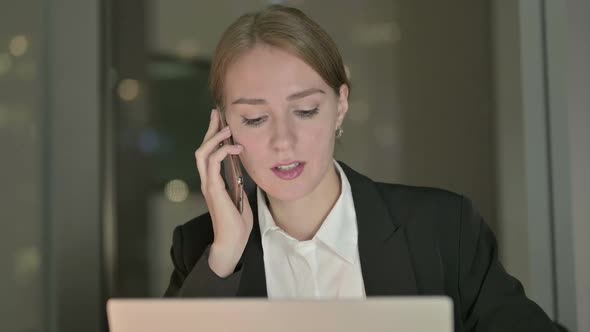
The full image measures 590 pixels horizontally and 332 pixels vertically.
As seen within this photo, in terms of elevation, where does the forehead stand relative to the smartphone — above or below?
above

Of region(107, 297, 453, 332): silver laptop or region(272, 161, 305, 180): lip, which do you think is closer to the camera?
region(107, 297, 453, 332): silver laptop

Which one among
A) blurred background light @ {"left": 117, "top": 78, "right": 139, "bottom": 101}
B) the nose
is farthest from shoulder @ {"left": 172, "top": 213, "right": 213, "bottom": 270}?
blurred background light @ {"left": 117, "top": 78, "right": 139, "bottom": 101}

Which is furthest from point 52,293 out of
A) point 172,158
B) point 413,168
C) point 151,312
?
point 151,312

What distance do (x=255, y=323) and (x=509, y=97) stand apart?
A: 1674mm

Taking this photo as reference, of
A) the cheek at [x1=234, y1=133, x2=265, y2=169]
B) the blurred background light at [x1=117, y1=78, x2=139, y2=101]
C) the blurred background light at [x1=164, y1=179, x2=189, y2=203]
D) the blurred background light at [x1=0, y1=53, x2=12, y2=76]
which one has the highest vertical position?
the blurred background light at [x1=0, y1=53, x2=12, y2=76]

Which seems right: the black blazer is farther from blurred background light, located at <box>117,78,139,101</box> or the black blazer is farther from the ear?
blurred background light, located at <box>117,78,139,101</box>

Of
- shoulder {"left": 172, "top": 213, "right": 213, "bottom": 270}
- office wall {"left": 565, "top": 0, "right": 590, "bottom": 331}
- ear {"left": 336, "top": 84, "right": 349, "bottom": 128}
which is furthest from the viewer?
office wall {"left": 565, "top": 0, "right": 590, "bottom": 331}

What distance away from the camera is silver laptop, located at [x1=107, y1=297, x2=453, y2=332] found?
922mm

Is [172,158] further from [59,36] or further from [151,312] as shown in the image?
[151,312]

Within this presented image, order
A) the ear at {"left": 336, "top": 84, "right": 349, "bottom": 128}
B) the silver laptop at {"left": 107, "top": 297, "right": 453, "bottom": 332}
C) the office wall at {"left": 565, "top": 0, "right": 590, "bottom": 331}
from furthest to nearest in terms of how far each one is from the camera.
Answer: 1. the office wall at {"left": 565, "top": 0, "right": 590, "bottom": 331}
2. the ear at {"left": 336, "top": 84, "right": 349, "bottom": 128}
3. the silver laptop at {"left": 107, "top": 297, "right": 453, "bottom": 332}

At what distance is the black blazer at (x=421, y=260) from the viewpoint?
Result: 1689mm

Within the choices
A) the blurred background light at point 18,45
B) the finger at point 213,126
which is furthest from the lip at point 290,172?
the blurred background light at point 18,45

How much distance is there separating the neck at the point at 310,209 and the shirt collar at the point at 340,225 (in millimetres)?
29

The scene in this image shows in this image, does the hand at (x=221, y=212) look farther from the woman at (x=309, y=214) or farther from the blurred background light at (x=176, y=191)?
the blurred background light at (x=176, y=191)
